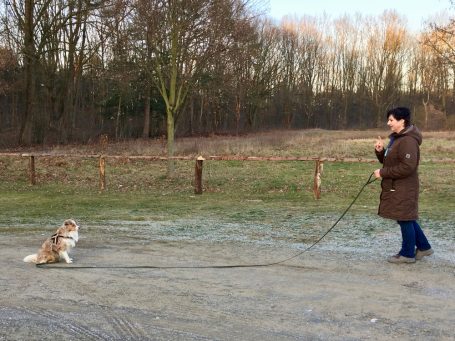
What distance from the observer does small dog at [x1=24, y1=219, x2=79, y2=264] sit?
6164 mm

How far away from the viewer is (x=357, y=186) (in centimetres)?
1503

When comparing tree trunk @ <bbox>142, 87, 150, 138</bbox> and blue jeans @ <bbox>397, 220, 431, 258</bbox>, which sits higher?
tree trunk @ <bbox>142, 87, 150, 138</bbox>

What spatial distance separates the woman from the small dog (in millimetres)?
3871

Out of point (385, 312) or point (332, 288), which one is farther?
point (332, 288)

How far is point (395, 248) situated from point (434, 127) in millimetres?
59389

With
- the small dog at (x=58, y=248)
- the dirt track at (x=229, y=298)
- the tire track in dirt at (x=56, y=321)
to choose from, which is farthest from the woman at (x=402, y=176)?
the small dog at (x=58, y=248)

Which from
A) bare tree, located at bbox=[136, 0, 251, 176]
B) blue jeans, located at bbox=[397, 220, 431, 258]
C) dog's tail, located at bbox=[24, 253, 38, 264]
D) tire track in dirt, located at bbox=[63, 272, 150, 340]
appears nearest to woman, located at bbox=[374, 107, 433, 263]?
blue jeans, located at bbox=[397, 220, 431, 258]

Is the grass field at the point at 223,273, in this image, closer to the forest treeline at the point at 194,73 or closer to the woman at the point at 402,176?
the woman at the point at 402,176

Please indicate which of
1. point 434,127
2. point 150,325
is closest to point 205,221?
point 150,325

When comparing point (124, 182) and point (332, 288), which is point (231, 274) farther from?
point (124, 182)

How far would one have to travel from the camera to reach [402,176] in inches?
235

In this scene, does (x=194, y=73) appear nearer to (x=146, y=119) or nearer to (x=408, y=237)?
(x=408, y=237)

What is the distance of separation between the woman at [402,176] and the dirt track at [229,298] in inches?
15.3

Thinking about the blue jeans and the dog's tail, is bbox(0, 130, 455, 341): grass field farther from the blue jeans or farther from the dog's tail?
the blue jeans
